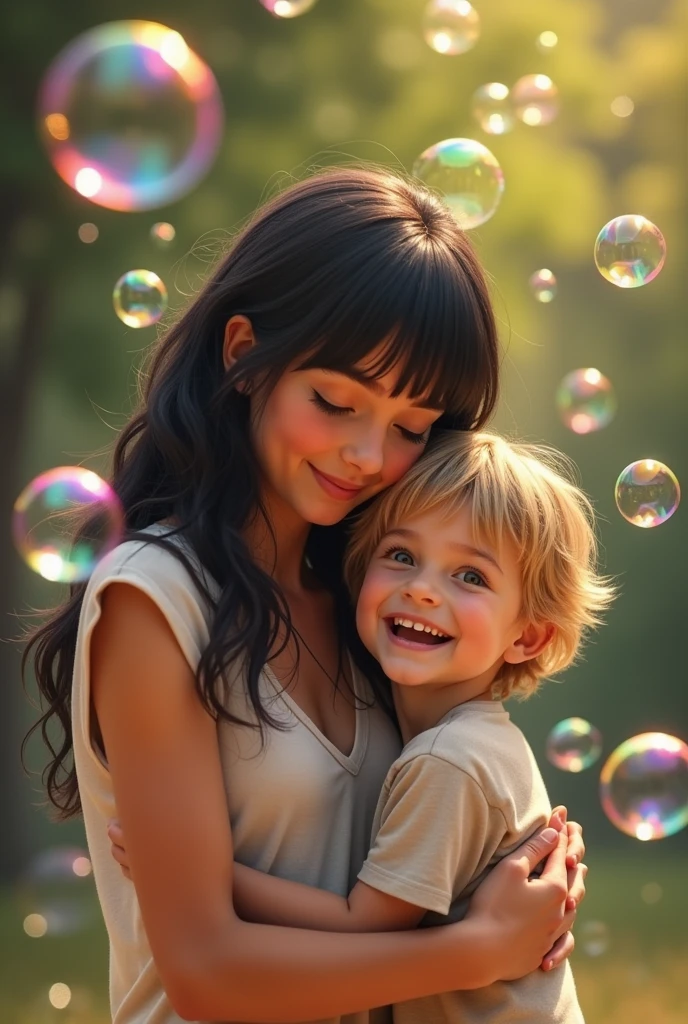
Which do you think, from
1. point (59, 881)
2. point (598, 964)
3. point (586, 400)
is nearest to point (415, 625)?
point (586, 400)

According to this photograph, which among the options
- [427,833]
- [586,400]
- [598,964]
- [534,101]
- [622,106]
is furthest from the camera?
[622,106]

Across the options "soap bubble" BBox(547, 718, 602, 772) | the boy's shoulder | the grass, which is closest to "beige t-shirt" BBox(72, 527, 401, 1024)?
the boy's shoulder

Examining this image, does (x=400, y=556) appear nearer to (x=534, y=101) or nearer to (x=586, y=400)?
(x=586, y=400)

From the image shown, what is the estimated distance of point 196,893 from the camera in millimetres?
2100

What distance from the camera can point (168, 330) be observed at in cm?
278

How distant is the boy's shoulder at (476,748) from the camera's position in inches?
89.7

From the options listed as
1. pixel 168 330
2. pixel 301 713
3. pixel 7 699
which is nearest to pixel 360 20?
pixel 7 699

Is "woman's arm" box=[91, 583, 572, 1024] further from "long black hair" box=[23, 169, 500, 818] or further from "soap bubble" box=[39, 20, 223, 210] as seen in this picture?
"soap bubble" box=[39, 20, 223, 210]

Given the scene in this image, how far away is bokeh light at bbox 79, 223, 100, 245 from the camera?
9.26m

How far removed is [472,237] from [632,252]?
583cm

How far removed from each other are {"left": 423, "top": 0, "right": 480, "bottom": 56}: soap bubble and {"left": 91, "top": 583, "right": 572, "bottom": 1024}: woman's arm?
3569 millimetres

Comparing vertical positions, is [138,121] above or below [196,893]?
above

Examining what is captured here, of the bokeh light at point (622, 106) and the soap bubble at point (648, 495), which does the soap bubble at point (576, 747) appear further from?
the bokeh light at point (622, 106)

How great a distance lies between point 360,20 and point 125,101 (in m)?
7.44
